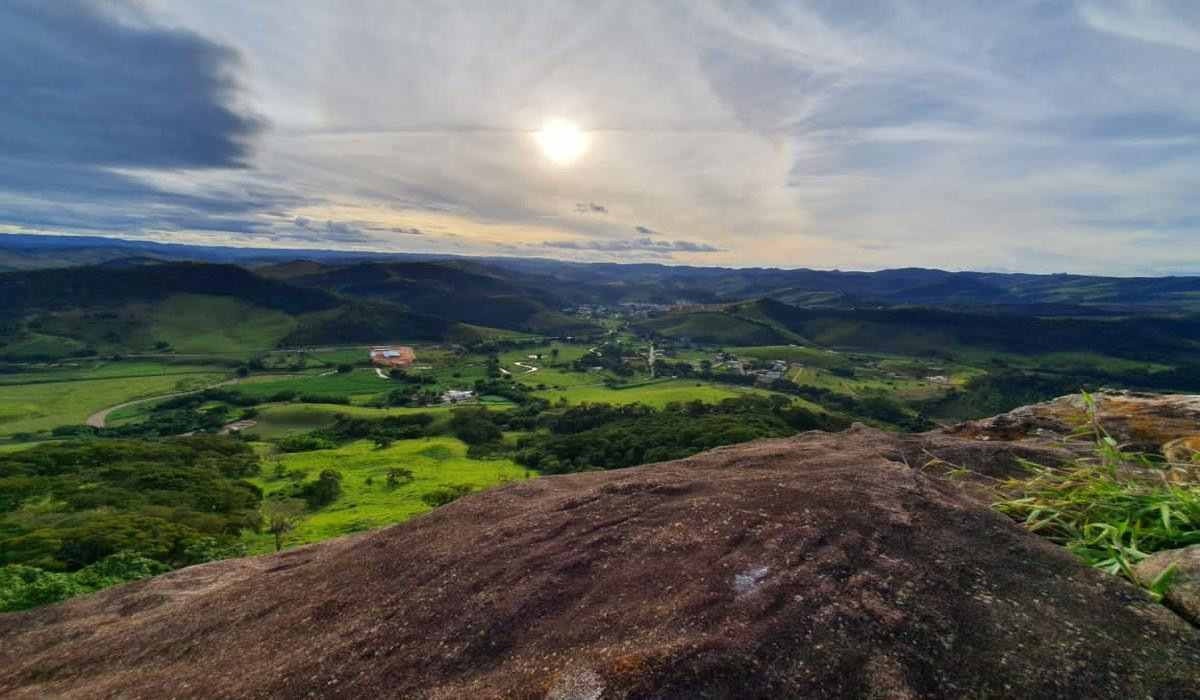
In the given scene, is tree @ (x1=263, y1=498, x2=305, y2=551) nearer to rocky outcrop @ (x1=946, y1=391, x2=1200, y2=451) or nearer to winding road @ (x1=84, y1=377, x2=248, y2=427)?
rocky outcrop @ (x1=946, y1=391, x2=1200, y2=451)

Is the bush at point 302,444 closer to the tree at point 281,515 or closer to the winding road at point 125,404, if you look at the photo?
the tree at point 281,515

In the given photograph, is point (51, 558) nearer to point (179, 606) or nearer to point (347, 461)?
point (179, 606)

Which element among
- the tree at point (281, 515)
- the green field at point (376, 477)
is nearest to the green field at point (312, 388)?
the green field at point (376, 477)

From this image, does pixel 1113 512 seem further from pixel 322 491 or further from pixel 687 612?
pixel 322 491

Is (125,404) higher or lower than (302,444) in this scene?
lower

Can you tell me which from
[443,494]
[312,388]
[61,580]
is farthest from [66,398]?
[61,580]
